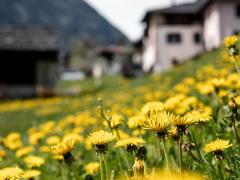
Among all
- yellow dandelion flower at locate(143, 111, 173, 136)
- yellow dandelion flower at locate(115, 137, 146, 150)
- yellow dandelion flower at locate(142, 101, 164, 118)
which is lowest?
yellow dandelion flower at locate(115, 137, 146, 150)

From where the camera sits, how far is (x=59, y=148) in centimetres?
177

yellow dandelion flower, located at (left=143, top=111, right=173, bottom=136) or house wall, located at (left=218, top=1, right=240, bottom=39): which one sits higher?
house wall, located at (left=218, top=1, right=240, bottom=39)

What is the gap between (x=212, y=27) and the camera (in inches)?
1394

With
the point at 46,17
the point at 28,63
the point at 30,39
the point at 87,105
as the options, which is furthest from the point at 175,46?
the point at 46,17

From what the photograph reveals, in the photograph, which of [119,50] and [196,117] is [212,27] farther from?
[119,50]

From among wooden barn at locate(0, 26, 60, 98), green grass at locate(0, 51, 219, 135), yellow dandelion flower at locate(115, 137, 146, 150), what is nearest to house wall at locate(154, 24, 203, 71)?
wooden barn at locate(0, 26, 60, 98)

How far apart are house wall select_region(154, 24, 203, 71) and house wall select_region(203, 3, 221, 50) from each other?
213 cm

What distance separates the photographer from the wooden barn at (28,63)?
26.5 metres

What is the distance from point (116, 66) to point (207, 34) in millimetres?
32120

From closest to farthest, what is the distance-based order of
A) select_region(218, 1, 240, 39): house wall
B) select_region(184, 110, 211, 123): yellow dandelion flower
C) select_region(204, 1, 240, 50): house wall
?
select_region(184, 110, 211, 123): yellow dandelion flower < select_region(204, 1, 240, 50): house wall < select_region(218, 1, 240, 39): house wall

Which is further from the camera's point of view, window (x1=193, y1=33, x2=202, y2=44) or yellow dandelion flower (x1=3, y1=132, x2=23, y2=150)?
window (x1=193, y1=33, x2=202, y2=44)

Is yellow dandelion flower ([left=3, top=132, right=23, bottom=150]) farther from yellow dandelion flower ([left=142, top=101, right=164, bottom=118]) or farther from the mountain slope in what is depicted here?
the mountain slope

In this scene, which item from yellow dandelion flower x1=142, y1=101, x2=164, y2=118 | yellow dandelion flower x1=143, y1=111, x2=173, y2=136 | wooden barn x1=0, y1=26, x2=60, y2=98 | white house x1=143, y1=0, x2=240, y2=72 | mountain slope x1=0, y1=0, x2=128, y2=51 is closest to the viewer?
yellow dandelion flower x1=143, y1=111, x2=173, y2=136

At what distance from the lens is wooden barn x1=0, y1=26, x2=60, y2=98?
2655 centimetres
